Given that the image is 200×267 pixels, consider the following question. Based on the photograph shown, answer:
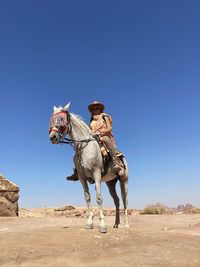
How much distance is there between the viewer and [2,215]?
21.7m

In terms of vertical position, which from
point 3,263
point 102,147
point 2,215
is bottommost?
point 3,263

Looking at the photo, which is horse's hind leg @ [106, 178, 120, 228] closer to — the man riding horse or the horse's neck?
the man riding horse

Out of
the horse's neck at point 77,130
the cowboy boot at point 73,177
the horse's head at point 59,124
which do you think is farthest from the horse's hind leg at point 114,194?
the horse's head at point 59,124

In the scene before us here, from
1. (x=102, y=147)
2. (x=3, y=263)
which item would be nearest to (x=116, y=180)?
(x=102, y=147)

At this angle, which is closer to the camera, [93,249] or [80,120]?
[93,249]

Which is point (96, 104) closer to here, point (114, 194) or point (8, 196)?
point (114, 194)

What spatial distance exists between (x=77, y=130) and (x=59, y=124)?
77 cm

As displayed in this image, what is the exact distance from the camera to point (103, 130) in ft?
35.2

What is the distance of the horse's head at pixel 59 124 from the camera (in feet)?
31.2

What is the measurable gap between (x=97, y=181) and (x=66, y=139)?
1.40m

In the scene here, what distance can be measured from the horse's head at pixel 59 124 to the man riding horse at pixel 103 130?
40.9 inches

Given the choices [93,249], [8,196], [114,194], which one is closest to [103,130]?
[114,194]

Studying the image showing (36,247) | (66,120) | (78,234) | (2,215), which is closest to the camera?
(36,247)

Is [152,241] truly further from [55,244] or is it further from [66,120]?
[66,120]
